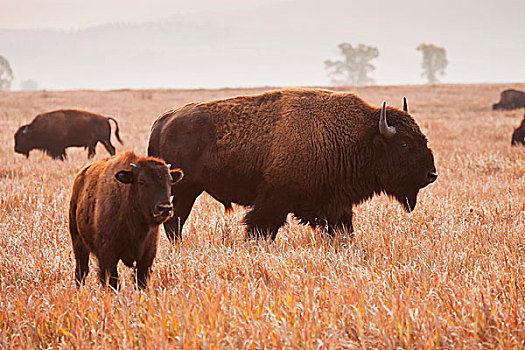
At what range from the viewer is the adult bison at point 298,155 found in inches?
233

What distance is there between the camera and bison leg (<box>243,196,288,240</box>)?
582cm

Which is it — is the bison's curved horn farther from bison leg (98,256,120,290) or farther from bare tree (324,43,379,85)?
bare tree (324,43,379,85)

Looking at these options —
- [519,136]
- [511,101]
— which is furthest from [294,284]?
[511,101]

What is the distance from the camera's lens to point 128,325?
132 inches

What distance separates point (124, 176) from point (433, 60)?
143093mm

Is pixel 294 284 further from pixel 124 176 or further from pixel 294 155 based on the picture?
pixel 294 155

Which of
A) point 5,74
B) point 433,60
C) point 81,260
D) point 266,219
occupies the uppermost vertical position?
point 433,60

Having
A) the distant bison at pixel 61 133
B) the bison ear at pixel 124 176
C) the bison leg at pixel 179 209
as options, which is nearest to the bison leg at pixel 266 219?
the bison leg at pixel 179 209

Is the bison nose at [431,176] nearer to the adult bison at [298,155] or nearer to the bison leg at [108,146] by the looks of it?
the adult bison at [298,155]

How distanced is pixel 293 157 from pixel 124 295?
8.69ft

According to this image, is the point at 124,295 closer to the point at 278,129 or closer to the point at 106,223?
the point at 106,223

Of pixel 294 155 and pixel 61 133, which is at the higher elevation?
pixel 294 155

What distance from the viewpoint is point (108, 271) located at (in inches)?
172

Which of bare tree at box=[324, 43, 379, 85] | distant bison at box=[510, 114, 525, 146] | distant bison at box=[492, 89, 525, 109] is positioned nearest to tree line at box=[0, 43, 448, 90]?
bare tree at box=[324, 43, 379, 85]
